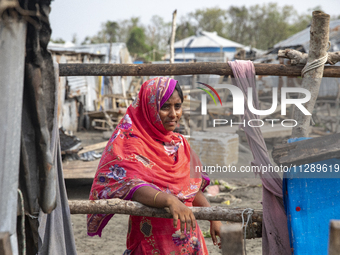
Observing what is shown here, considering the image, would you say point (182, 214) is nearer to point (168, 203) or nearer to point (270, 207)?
point (168, 203)

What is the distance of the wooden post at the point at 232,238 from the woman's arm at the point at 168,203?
56 cm

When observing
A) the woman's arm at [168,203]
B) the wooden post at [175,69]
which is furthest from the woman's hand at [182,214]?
the wooden post at [175,69]

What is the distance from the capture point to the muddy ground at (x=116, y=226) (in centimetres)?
419

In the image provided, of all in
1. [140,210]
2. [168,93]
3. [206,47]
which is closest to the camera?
[140,210]

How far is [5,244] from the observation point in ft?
3.67

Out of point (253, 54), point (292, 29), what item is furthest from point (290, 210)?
point (292, 29)

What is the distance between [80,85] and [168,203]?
1168cm

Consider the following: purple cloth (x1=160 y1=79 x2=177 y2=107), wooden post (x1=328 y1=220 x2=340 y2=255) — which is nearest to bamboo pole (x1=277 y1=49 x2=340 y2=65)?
purple cloth (x1=160 y1=79 x2=177 y2=107)

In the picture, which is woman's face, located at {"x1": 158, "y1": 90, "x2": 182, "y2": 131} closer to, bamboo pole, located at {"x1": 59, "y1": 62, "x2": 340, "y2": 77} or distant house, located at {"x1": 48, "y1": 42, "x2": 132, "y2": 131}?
bamboo pole, located at {"x1": 59, "y1": 62, "x2": 340, "y2": 77}

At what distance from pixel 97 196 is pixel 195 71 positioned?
110 cm

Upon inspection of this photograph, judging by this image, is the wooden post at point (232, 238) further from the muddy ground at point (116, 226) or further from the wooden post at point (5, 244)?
the muddy ground at point (116, 226)

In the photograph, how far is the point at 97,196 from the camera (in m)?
2.04

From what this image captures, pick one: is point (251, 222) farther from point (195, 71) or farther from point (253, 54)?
point (253, 54)

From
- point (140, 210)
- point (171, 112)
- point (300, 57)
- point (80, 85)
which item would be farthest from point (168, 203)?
point (80, 85)
